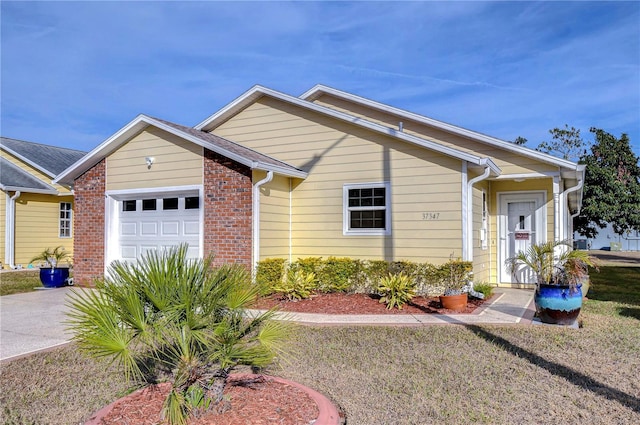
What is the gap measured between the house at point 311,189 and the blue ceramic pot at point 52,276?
61cm

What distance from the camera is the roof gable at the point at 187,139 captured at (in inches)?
410

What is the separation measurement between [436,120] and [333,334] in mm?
7467

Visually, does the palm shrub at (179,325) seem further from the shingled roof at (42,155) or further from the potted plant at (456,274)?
the shingled roof at (42,155)

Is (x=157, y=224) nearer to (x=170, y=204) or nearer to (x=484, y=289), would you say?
(x=170, y=204)

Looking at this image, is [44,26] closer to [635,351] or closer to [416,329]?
[416,329]

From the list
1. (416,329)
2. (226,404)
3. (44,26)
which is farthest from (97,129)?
(226,404)

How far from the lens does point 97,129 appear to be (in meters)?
25.4

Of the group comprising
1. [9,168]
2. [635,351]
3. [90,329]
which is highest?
[9,168]

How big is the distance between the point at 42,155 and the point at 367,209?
17.6m

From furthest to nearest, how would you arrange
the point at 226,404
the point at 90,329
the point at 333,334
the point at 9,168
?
the point at 9,168, the point at 333,334, the point at 226,404, the point at 90,329

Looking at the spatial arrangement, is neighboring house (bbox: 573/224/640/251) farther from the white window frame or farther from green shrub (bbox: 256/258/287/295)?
the white window frame

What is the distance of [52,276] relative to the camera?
12805 mm

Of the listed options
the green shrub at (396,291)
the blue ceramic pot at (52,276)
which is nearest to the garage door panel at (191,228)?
the blue ceramic pot at (52,276)

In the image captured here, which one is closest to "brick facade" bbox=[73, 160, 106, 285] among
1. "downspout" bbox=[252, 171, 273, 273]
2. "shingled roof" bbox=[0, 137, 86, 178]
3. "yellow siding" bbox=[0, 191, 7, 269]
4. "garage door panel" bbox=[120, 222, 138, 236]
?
"garage door panel" bbox=[120, 222, 138, 236]
